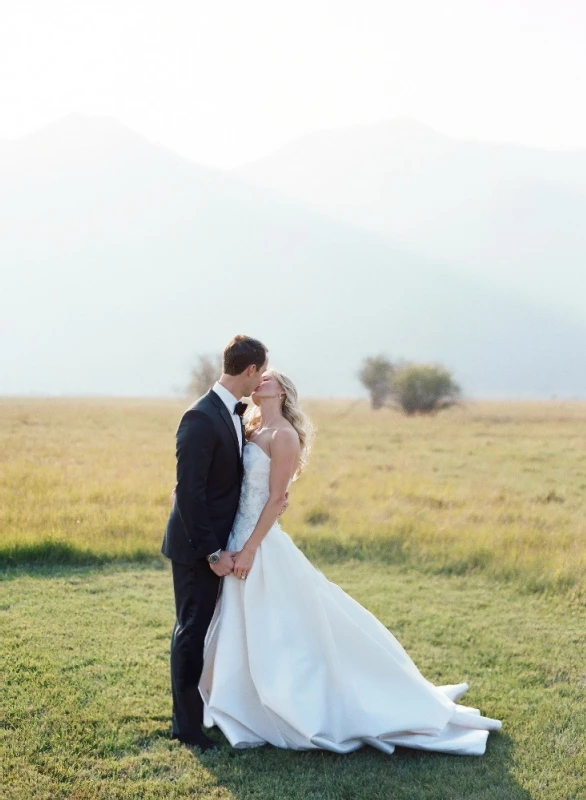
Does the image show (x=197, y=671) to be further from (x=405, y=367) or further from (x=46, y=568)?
(x=405, y=367)

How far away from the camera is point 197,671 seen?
510cm

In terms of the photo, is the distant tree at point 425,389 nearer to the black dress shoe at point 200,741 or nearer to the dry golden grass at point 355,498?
the dry golden grass at point 355,498

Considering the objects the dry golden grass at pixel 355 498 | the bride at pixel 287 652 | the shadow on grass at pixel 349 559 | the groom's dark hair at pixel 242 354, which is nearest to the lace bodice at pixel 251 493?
the bride at pixel 287 652

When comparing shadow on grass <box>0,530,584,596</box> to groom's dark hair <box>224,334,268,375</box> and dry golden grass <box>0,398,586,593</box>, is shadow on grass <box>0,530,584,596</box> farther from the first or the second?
groom's dark hair <box>224,334,268,375</box>

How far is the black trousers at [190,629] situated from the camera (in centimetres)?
499

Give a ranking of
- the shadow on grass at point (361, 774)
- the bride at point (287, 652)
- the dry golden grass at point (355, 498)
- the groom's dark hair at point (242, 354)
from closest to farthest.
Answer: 1. the shadow on grass at point (361, 774)
2. the groom's dark hair at point (242, 354)
3. the bride at point (287, 652)
4. the dry golden grass at point (355, 498)

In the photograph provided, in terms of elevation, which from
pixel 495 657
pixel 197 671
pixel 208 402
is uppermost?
pixel 208 402

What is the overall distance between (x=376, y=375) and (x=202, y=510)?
50.7 meters

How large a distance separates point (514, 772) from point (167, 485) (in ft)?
33.1

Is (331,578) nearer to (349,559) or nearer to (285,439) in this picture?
(349,559)

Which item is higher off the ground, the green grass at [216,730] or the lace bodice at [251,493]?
the lace bodice at [251,493]

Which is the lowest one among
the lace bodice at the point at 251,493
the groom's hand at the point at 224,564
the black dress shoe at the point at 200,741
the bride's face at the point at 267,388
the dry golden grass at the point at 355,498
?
the black dress shoe at the point at 200,741

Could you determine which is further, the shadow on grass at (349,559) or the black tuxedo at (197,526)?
the shadow on grass at (349,559)

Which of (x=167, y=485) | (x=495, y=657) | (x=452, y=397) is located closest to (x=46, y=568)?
(x=167, y=485)
